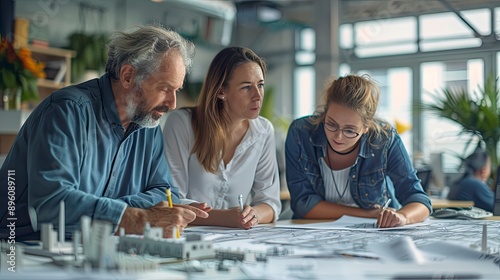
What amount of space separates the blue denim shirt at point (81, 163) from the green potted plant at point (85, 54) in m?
6.18

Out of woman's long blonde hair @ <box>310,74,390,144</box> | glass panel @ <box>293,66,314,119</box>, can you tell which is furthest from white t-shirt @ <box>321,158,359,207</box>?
glass panel @ <box>293,66,314,119</box>

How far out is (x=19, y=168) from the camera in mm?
2088

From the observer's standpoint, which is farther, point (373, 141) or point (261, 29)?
point (261, 29)

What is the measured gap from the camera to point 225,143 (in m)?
2.91

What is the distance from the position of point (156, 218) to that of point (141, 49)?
2.04 feet

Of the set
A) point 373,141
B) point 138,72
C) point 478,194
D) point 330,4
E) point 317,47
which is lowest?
point 478,194

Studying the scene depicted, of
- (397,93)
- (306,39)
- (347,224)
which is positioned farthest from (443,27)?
(347,224)

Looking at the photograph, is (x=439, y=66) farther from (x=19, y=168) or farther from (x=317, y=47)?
(x=19, y=168)

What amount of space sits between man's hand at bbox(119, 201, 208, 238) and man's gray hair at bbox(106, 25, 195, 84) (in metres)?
0.50

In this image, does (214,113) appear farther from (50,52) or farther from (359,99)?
(50,52)

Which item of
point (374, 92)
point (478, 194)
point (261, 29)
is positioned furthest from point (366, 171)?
point (261, 29)

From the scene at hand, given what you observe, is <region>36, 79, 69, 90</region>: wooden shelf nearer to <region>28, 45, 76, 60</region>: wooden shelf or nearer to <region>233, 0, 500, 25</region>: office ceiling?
<region>28, 45, 76, 60</region>: wooden shelf

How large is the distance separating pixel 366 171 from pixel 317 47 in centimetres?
432

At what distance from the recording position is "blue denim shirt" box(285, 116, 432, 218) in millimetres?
2939
